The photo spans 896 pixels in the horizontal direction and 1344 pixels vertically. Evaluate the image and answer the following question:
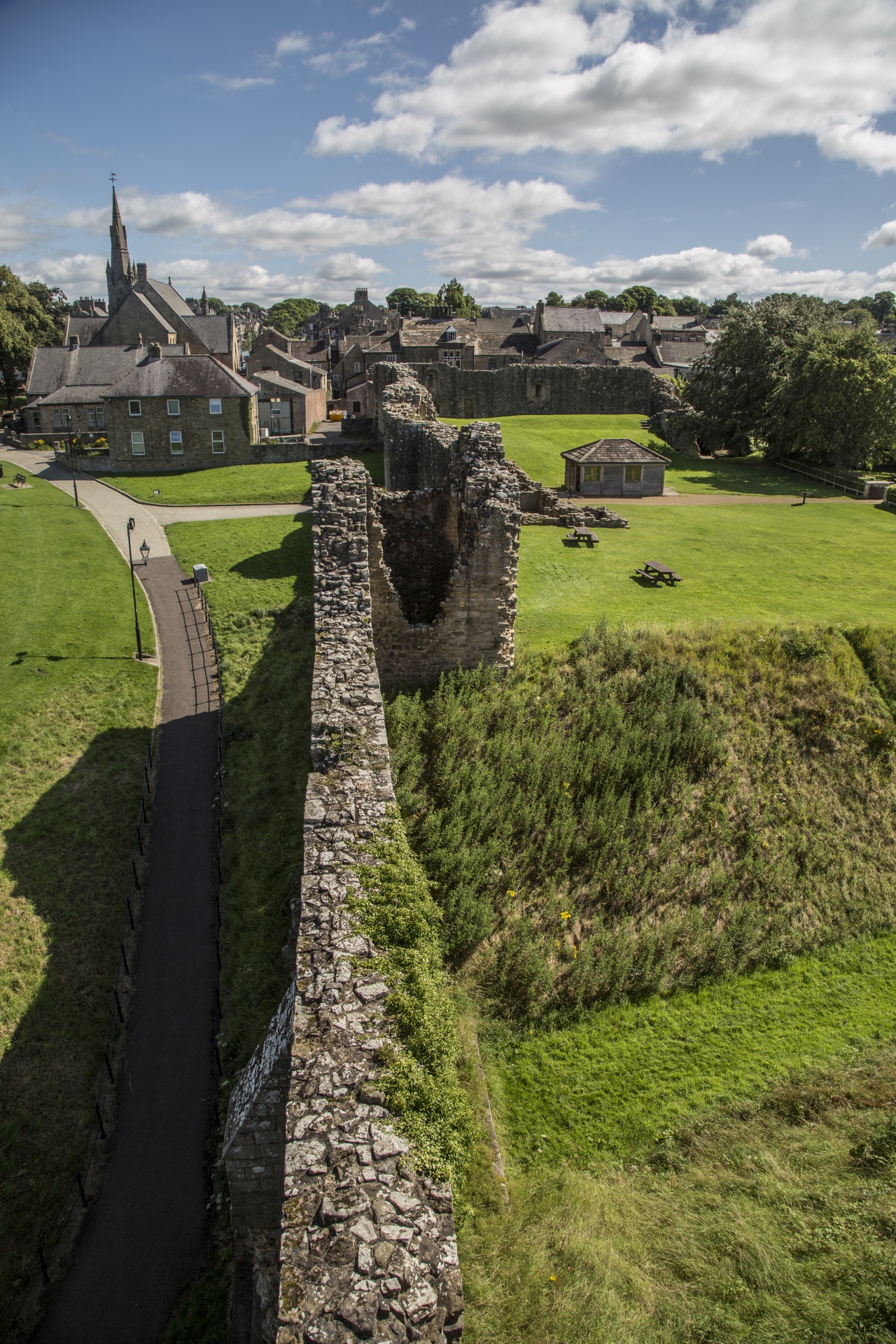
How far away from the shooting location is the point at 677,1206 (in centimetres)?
804

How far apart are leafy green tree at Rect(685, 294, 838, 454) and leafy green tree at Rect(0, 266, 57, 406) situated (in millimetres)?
53434

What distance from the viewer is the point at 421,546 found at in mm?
18703

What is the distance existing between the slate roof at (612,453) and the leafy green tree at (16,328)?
2070 inches

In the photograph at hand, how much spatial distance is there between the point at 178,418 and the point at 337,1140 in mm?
45684

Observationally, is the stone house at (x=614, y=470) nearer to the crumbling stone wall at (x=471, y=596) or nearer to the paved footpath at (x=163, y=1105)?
the crumbling stone wall at (x=471, y=596)

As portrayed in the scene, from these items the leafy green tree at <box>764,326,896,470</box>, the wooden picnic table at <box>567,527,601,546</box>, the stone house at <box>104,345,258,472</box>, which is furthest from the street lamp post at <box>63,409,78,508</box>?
the leafy green tree at <box>764,326,896,470</box>

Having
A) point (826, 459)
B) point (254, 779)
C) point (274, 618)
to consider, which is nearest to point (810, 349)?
point (826, 459)

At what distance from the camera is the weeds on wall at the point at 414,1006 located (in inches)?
235

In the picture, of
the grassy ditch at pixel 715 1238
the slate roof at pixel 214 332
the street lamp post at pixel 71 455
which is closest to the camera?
the grassy ditch at pixel 715 1238

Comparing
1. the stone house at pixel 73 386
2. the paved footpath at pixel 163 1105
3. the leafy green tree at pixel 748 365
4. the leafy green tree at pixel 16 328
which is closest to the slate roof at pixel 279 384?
the stone house at pixel 73 386

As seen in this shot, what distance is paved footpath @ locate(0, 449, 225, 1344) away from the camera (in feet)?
28.3

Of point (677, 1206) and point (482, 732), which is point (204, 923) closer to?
point (482, 732)

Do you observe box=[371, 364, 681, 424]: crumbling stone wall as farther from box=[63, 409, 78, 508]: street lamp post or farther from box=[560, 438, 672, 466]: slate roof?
box=[63, 409, 78, 508]: street lamp post

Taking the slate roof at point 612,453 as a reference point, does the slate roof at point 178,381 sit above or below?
above
